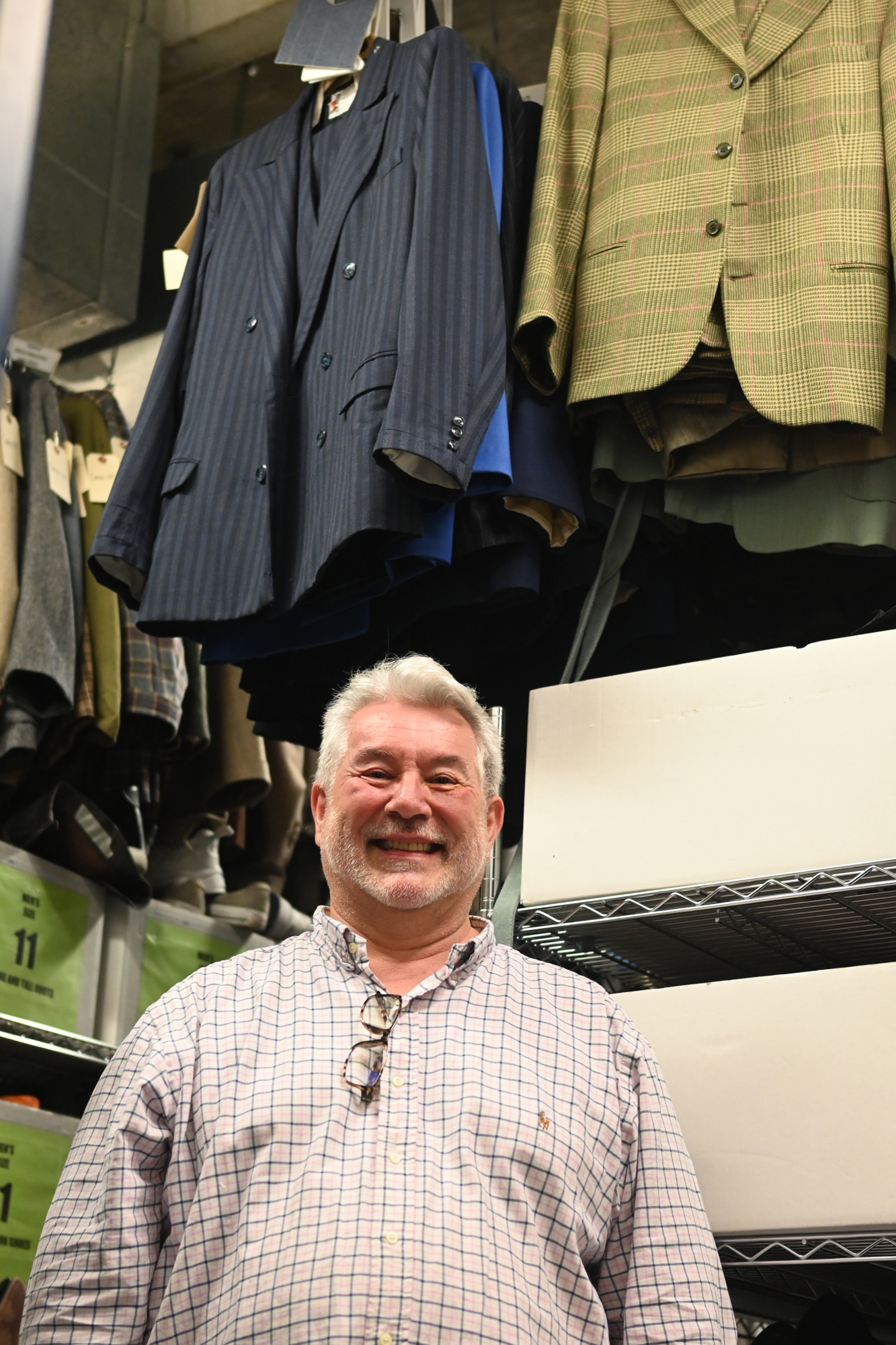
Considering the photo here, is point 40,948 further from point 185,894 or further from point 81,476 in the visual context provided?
point 81,476

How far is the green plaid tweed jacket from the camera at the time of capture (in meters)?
2.04

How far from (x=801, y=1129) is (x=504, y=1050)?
357 mm

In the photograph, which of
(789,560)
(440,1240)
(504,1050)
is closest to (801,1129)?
(504,1050)

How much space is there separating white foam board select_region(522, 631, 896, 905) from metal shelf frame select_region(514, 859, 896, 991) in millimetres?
25

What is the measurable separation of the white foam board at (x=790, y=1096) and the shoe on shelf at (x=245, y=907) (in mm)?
1597

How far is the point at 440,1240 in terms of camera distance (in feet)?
4.86

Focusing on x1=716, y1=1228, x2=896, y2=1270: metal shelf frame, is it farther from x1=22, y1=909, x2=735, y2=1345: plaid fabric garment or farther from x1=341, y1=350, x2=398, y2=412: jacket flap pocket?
x1=341, y1=350, x2=398, y2=412: jacket flap pocket

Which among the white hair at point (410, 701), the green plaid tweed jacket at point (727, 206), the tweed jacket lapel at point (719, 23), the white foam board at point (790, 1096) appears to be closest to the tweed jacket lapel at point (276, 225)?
the green plaid tweed jacket at point (727, 206)

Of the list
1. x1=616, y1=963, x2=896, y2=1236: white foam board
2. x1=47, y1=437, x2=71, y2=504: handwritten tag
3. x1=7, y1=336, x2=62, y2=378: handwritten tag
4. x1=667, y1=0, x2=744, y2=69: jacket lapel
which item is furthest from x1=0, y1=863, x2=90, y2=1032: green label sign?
x1=667, y1=0, x2=744, y2=69: jacket lapel

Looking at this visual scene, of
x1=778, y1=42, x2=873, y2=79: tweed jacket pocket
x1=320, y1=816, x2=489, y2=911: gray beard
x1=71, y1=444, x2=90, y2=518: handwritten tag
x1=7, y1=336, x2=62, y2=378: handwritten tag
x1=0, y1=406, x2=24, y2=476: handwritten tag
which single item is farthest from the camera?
x1=7, y1=336, x2=62, y2=378: handwritten tag

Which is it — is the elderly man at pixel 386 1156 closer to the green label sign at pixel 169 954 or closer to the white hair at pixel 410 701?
the white hair at pixel 410 701

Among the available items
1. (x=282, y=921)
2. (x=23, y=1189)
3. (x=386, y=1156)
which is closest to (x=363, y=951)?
(x=386, y=1156)

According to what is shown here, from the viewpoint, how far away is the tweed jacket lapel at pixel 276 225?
2234 mm

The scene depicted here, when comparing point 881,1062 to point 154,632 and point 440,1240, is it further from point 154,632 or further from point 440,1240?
point 154,632
